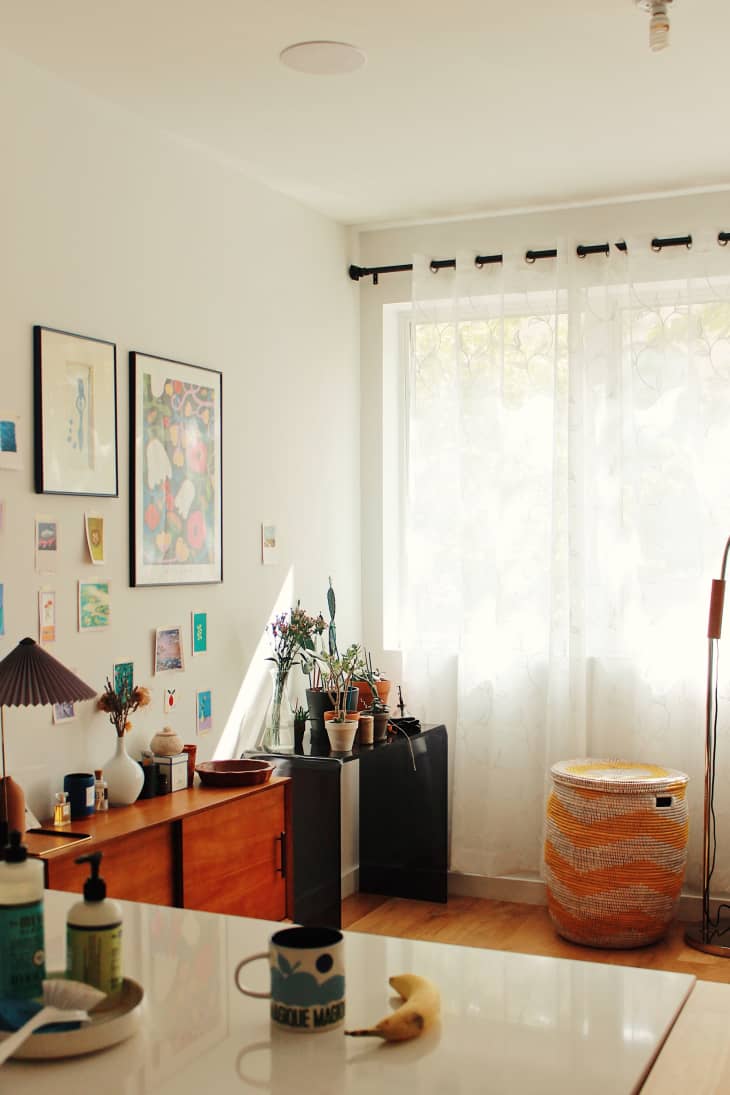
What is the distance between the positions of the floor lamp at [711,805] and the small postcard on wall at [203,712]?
1734mm

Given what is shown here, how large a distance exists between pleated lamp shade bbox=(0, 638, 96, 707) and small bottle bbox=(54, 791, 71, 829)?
0.42 meters

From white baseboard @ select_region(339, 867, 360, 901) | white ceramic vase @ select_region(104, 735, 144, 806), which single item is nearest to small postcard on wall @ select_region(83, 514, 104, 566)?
white ceramic vase @ select_region(104, 735, 144, 806)

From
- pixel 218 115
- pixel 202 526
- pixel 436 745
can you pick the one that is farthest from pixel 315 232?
pixel 436 745

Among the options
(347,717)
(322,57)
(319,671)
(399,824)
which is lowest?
(399,824)

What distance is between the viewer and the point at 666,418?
440cm

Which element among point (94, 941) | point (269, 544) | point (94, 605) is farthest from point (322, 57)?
point (94, 941)

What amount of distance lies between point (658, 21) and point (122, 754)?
2.34 meters

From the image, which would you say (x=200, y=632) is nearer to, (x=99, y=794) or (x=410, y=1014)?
(x=99, y=794)

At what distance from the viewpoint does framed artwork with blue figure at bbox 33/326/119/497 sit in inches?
122

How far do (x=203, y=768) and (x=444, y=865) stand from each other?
1408mm

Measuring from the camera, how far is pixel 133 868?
9.63 feet

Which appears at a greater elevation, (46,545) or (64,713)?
(46,545)

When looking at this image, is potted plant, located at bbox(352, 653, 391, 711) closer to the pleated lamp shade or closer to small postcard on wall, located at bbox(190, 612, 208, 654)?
small postcard on wall, located at bbox(190, 612, 208, 654)

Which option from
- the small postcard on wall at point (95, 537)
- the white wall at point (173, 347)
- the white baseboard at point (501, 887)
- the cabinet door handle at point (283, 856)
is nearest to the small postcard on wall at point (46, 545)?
the white wall at point (173, 347)
